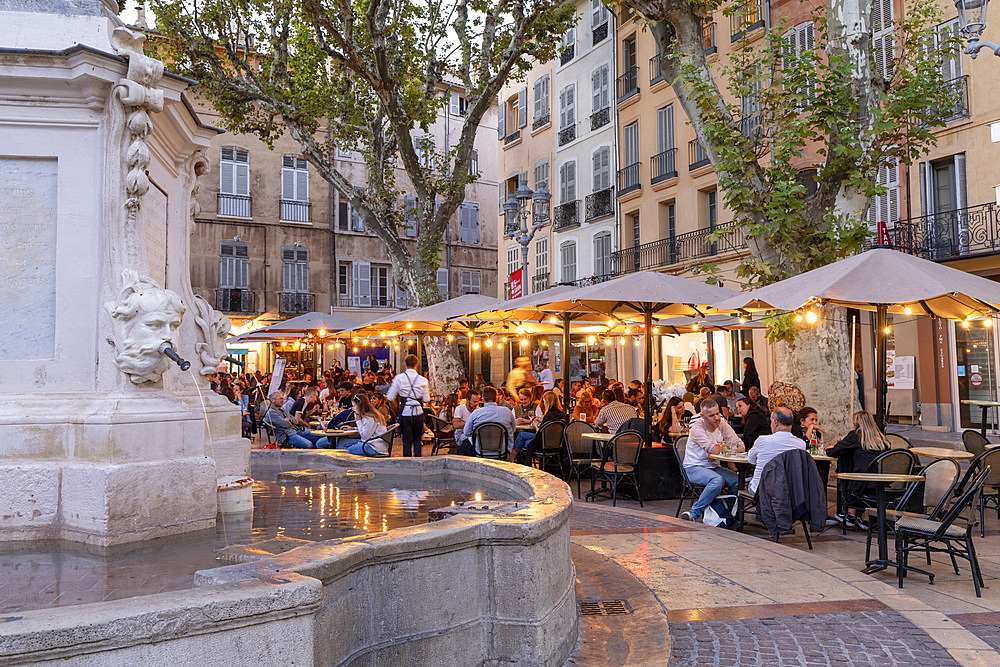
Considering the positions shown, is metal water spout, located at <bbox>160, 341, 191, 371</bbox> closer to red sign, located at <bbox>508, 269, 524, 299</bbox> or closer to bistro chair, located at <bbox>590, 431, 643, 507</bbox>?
bistro chair, located at <bbox>590, 431, 643, 507</bbox>

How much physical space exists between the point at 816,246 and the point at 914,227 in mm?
9337

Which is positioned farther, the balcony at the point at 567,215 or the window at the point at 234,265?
the window at the point at 234,265

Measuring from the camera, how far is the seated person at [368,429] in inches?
436

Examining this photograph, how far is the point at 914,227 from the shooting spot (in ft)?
66.0

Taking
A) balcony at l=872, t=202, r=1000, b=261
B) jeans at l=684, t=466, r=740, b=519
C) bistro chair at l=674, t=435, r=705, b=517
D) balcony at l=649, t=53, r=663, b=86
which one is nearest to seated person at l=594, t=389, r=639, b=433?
bistro chair at l=674, t=435, r=705, b=517

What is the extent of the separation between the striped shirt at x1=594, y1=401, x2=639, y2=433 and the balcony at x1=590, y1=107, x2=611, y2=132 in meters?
20.2

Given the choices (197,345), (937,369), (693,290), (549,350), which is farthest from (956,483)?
(549,350)

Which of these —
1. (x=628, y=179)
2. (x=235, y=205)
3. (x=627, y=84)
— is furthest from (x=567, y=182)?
(x=235, y=205)

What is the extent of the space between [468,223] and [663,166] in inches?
628

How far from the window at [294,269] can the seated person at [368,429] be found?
25891mm

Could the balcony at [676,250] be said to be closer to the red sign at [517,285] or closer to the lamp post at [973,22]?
the red sign at [517,285]

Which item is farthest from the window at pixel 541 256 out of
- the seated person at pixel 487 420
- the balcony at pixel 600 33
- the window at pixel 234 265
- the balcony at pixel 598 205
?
the seated person at pixel 487 420

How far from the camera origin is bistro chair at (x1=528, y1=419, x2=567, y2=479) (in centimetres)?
1157

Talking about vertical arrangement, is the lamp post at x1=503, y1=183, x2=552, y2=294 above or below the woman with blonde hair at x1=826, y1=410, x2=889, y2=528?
above
